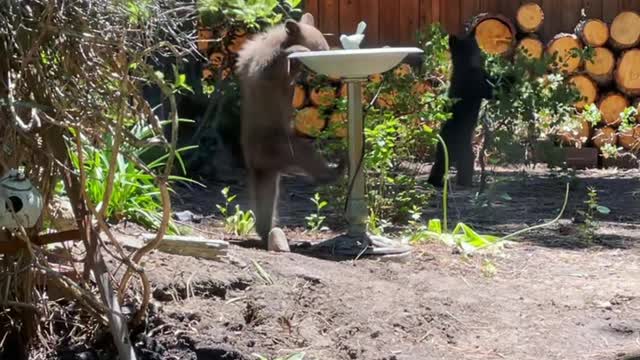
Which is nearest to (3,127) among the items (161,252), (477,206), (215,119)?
(161,252)

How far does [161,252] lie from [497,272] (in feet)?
6.86

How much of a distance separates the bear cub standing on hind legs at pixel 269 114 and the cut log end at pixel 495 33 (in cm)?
490

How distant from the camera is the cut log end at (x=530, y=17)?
37.1ft

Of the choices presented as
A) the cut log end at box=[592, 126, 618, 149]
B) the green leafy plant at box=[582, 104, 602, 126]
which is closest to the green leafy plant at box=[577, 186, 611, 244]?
the green leafy plant at box=[582, 104, 602, 126]

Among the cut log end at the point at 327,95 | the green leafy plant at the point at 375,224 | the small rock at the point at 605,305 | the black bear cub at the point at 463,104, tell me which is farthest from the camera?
the black bear cub at the point at 463,104

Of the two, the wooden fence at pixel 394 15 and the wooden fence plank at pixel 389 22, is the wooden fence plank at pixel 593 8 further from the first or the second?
the wooden fence plank at pixel 389 22

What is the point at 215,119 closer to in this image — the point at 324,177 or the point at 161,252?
the point at 324,177

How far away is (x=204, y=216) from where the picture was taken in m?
7.48

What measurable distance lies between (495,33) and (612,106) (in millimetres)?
1470

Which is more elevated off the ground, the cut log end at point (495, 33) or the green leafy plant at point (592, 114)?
the cut log end at point (495, 33)

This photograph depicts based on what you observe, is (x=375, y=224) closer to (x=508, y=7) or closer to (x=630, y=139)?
(x=630, y=139)

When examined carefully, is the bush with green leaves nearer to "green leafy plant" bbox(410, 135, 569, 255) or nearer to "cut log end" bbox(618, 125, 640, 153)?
"cut log end" bbox(618, 125, 640, 153)

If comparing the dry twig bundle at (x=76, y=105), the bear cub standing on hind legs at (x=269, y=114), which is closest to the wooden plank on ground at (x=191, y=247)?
the dry twig bundle at (x=76, y=105)

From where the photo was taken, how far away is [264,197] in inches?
263
